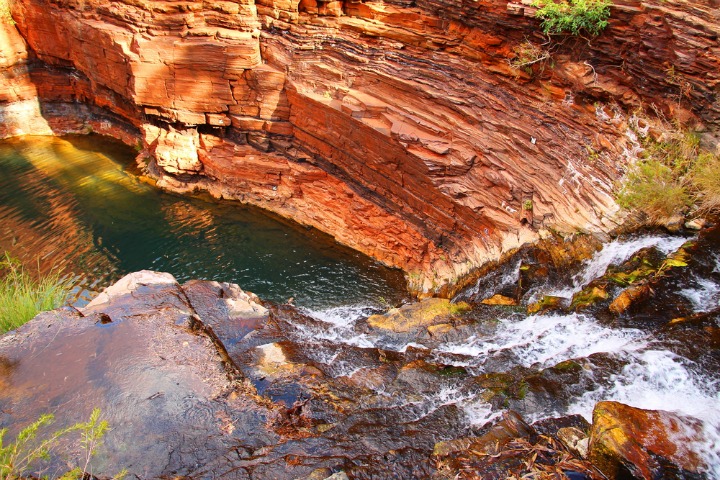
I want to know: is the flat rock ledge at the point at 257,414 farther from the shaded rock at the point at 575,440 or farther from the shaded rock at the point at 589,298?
the shaded rock at the point at 589,298

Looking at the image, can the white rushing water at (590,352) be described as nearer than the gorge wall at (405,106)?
Yes

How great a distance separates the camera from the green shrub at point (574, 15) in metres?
8.93

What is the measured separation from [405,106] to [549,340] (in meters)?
6.15

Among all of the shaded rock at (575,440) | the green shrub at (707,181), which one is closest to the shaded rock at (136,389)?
the shaded rock at (575,440)

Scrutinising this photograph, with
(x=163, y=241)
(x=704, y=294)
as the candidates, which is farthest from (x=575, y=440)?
(x=163, y=241)

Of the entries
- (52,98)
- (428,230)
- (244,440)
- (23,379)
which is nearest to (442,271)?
(428,230)

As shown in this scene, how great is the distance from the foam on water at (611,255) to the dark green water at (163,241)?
348cm

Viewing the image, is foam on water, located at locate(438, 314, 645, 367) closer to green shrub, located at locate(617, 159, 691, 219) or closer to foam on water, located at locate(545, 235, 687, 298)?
foam on water, located at locate(545, 235, 687, 298)

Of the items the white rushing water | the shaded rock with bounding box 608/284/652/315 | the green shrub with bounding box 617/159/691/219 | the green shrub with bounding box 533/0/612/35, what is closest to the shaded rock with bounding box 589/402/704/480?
the white rushing water

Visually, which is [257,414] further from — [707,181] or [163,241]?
[163,241]

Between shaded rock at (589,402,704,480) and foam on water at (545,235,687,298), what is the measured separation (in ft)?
11.3

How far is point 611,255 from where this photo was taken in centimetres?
753

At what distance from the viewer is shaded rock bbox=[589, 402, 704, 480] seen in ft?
12.1

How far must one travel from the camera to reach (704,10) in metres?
8.30
